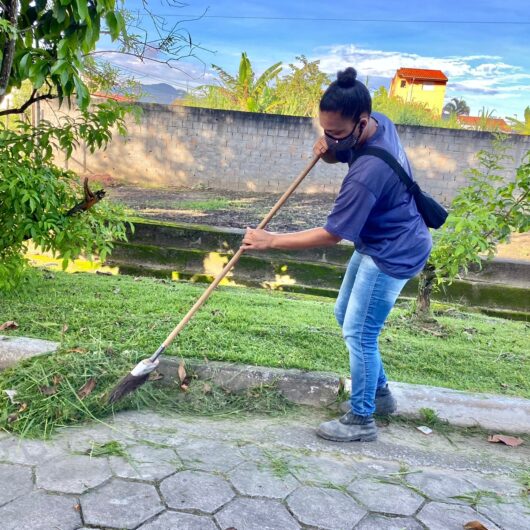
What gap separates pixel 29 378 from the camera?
296cm

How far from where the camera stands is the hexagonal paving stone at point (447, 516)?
2.16m

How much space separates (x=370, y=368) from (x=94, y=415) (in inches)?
57.7

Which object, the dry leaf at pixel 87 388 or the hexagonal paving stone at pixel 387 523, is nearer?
the hexagonal paving stone at pixel 387 523

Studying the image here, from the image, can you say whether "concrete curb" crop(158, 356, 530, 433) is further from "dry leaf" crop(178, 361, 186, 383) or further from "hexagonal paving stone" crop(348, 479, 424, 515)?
"hexagonal paving stone" crop(348, 479, 424, 515)

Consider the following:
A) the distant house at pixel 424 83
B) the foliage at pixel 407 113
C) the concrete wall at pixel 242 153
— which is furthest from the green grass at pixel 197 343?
the distant house at pixel 424 83

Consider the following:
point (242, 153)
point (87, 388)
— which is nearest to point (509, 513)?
point (87, 388)

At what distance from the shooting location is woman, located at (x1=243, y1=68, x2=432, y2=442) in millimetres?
2486

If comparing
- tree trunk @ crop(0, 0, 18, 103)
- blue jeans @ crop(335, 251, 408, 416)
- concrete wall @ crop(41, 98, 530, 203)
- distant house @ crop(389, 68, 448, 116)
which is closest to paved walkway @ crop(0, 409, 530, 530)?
blue jeans @ crop(335, 251, 408, 416)

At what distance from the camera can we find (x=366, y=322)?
2.79 meters

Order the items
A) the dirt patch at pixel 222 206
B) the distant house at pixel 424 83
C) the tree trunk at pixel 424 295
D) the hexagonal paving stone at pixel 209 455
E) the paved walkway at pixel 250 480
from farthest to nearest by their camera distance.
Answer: the distant house at pixel 424 83 → the dirt patch at pixel 222 206 → the tree trunk at pixel 424 295 → the hexagonal paving stone at pixel 209 455 → the paved walkway at pixel 250 480

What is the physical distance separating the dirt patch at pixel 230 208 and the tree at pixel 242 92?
12.7ft

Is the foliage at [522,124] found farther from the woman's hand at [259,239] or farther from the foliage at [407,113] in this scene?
the woman's hand at [259,239]

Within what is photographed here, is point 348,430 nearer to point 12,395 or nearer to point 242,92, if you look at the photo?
point 12,395

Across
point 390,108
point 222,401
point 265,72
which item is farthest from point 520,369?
point 265,72
